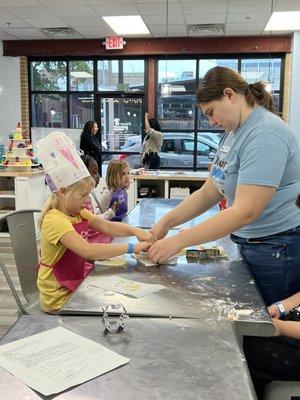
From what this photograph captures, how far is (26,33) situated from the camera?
295 inches

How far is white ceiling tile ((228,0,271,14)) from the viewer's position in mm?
5602

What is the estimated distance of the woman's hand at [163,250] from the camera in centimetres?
149

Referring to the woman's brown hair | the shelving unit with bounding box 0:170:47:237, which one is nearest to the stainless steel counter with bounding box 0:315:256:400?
the woman's brown hair

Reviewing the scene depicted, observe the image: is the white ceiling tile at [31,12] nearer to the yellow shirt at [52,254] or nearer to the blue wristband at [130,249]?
the yellow shirt at [52,254]

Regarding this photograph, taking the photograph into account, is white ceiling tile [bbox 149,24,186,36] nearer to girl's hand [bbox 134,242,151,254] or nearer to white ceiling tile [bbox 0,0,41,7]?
white ceiling tile [bbox 0,0,41,7]

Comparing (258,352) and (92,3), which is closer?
(258,352)

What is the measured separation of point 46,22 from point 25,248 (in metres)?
5.53

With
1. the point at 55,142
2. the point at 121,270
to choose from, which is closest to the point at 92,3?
the point at 55,142

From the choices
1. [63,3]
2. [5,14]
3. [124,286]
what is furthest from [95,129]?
[124,286]

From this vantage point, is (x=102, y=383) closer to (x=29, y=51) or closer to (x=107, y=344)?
(x=107, y=344)

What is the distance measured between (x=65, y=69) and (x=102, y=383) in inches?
324

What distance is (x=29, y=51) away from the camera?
26.6 feet

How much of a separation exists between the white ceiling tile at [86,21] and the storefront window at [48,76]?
171 cm

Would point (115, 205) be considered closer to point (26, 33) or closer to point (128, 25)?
point (128, 25)
